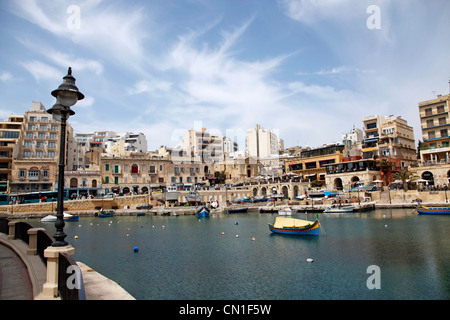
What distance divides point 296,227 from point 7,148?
66217mm

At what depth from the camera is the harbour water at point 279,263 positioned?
15273 millimetres

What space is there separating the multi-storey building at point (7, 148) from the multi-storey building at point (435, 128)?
3433 inches

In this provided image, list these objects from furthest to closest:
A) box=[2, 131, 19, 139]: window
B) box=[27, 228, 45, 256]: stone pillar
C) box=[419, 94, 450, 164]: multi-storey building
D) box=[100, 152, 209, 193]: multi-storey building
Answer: box=[100, 152, 209, 193]: multi-storey building, box=[2, 131, 19, 139]: window, box=[419, 94, 450, 164]: multi-storey building, box=[27, 228, 45, 256]: stone pillar

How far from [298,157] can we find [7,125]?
73099mm

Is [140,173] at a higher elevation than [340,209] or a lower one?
higher

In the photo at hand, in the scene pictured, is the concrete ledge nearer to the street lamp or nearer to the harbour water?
the harbour water

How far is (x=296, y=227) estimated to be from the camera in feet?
102

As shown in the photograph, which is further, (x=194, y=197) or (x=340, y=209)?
(x=194, y=197)

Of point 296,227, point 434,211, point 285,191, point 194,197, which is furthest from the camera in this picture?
point 285,191

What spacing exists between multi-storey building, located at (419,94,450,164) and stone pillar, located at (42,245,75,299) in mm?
67182

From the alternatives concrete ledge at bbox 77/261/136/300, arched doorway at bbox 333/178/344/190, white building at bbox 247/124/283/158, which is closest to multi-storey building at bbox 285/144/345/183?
arched doorway at bbox 333/178/344/190

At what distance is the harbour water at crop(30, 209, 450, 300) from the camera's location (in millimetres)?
15273

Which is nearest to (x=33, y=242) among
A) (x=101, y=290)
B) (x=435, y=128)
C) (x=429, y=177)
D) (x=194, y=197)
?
(x=101, y=290)

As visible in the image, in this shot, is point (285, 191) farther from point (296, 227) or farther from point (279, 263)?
point (279, 263)
